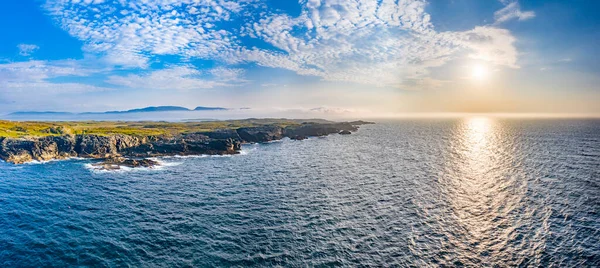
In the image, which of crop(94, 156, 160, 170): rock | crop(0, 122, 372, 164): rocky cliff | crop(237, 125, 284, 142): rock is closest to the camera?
crop(94, 156, 160, 170): rock

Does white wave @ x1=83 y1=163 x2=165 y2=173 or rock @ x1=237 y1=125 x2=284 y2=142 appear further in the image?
rock @ x1=237 y1=125 x2=284 y2=142

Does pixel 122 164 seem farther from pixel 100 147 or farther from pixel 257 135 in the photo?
pixel 257 135

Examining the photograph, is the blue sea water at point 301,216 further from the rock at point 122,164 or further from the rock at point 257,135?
the rock at point 257,135

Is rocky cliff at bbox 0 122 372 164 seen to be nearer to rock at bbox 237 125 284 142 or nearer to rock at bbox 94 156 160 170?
rock at bbox 94 156 160 170

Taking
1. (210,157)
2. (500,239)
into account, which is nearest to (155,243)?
(500,239)

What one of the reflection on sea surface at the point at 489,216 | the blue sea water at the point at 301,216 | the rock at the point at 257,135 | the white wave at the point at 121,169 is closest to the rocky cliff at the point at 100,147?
the blue sea water at the point at 301,216

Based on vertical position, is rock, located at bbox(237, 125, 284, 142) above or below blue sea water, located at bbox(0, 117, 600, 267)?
above

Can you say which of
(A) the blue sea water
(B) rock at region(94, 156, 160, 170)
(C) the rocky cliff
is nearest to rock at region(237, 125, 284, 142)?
(C) the rocky cliff

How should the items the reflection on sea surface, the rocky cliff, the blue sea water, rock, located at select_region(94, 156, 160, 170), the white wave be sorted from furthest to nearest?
the rocky cliff → rock, located at select_region(94, 156, 160, 170) → the white wave → the reflection on sea surface → the blue sea water

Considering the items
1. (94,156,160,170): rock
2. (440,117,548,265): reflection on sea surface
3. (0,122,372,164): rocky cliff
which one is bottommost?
(440,117,548,265): reflection on sea surface
